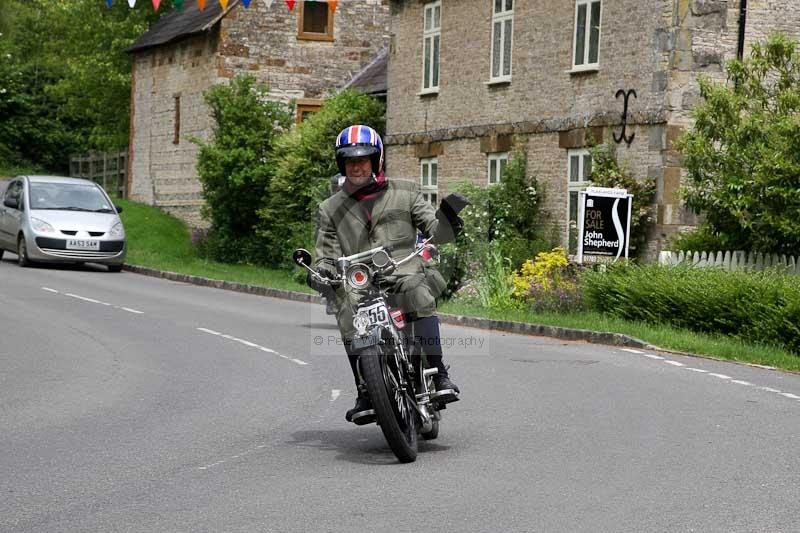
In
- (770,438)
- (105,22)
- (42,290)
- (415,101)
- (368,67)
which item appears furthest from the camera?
(105,22)

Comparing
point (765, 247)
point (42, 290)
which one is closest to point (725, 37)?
point (765, 247)

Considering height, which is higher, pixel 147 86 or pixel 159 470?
pixel 147 86

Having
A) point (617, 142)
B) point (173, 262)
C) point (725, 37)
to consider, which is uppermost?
point (725, 37)

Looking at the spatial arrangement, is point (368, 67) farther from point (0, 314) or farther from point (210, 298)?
point (0, 314)

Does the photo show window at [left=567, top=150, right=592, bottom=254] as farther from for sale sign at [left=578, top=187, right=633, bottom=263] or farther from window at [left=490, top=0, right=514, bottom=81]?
for sale sign at [left=578, top=187, right=633, bottom=263]

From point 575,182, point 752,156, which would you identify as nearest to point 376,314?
point 752,156

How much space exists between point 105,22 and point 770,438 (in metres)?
43.1

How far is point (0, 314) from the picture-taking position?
708 inches

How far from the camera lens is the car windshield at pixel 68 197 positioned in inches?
1097

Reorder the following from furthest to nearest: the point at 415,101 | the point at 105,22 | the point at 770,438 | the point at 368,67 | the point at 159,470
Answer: the point at 105,22
the point at 368,67
the point at 415,101
the point at 770,438
the point at 159,470

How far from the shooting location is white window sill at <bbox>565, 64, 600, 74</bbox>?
23984 mm

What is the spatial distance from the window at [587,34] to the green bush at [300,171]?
750cm

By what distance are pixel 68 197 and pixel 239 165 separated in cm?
606

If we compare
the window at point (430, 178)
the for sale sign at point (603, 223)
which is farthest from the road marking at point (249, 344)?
the window at point (430, 178)
